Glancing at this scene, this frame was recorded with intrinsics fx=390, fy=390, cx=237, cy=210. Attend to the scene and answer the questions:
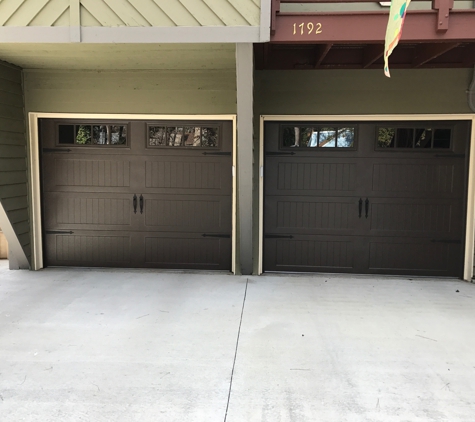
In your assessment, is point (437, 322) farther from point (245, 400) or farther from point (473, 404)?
point (245, 400)

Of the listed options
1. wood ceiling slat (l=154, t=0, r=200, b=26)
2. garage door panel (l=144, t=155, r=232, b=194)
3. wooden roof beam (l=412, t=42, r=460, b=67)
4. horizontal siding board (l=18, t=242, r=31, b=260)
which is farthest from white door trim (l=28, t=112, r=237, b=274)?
wooden roof beam (l=412, t=42, r=460, b=67)

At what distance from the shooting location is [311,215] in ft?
15.7

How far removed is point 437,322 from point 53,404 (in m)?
2.99

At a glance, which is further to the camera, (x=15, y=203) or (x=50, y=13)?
(x=15, y=203)

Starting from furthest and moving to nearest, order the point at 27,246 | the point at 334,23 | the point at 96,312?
1. the point at 27,246
2. the point at 96,312
3. the point at 334,23

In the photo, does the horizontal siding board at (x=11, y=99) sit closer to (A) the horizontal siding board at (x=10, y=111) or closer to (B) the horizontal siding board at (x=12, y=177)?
(A) the horizontal siding board at (x=10, y=111)

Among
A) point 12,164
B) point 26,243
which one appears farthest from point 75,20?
point 26,243

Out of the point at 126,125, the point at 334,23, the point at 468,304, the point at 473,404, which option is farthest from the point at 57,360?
the point at 468,304

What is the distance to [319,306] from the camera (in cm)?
372

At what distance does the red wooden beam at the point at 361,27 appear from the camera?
3168mm

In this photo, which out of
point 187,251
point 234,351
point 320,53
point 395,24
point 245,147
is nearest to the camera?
point 395,24

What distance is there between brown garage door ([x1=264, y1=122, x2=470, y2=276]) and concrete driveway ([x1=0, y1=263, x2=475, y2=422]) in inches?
18.2

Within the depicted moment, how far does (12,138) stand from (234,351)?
3.64 meters

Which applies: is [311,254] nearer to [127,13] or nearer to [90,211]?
[90,211]
